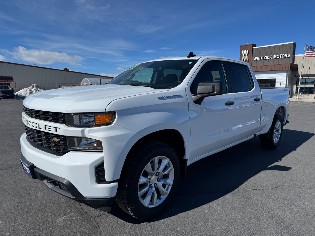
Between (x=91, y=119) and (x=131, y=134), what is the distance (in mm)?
411

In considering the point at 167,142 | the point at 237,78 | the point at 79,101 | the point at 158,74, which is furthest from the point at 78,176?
the point at 237,78

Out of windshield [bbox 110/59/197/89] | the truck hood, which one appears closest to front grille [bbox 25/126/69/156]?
the truck hood

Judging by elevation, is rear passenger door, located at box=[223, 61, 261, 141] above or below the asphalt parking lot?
above

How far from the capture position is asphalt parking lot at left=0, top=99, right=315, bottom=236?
2.88 metres

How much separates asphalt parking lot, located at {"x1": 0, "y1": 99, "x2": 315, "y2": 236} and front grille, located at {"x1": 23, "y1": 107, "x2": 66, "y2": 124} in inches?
45.7

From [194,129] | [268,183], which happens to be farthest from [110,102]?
[268,183]

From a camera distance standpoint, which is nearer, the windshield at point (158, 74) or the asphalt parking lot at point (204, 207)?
→ the asphalt parking lot at point (204, 207)

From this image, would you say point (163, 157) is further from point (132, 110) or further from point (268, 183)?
point (268, 183)

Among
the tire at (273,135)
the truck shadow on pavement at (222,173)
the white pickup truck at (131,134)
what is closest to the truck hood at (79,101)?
the white pickup truck at (131,134)

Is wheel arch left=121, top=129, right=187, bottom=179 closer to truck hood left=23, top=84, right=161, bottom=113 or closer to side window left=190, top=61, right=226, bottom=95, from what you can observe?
truck hood left=23, top=84, right=161, bottom=113

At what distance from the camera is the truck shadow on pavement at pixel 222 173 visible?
3.51 meters

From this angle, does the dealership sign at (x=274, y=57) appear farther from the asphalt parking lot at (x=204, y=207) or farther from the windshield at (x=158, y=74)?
the windshield at (x=158, y=74)

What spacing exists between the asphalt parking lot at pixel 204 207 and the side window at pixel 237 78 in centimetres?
143

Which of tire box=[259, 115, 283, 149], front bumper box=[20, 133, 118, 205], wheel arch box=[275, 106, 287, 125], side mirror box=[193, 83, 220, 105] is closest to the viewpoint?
front bumper box=[20, 133, 118, 205]
